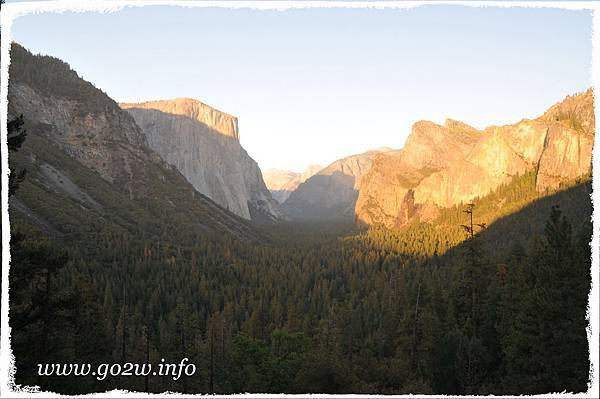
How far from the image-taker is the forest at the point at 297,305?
1567 centimetres

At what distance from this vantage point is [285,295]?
8069 cm

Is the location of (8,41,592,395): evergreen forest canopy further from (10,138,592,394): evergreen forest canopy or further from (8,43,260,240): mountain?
(8,43,260,240): mountain

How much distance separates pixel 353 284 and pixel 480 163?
111 metres

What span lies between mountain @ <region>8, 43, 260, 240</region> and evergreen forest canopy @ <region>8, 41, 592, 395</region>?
972mm

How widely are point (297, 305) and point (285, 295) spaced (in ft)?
22.8

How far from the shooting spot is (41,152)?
126 metres

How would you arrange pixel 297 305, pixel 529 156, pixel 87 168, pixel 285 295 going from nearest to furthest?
1. pixel 297 305
2. pixel 285 295
3. pixel 87 168
4. pixel 529 156

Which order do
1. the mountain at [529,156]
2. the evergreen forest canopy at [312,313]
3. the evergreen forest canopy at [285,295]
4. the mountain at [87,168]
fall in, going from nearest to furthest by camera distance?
1. the evergreen forest canopy at [312,313]
2. the evergreen forest canopy at [285,295]
3. the mountain at [87,168]
4. the mountain at [529,156]

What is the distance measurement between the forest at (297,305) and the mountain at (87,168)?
157 cm

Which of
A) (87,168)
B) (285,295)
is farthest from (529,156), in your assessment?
(87,168)

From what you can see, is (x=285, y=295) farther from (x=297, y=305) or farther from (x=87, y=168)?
(x=87, y=168)

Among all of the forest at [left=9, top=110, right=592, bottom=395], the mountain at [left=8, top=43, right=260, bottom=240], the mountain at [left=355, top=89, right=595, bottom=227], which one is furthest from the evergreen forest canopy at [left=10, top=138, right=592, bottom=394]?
the mountain at [left=355, top=89, right=595, bottom=227]

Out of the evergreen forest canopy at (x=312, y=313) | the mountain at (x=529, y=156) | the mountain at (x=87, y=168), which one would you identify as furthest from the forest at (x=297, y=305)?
the mountain at (x=529, y=156)

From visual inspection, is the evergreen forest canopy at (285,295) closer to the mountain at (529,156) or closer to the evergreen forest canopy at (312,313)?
the evergreen forest canopy at (312,313)
